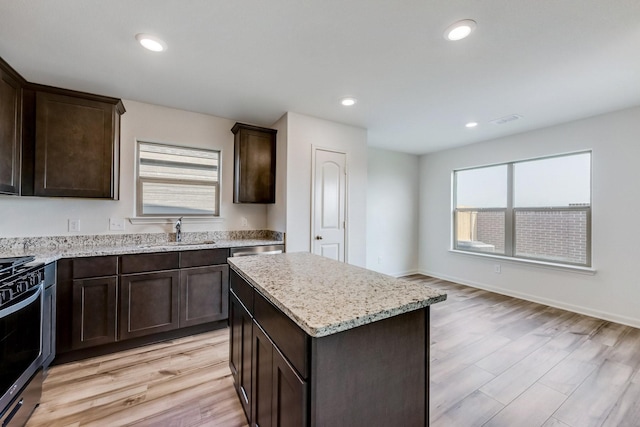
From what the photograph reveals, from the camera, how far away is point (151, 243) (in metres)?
3.04

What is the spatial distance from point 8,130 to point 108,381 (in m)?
2.12

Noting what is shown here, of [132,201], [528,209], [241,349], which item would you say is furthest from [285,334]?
[528,209]

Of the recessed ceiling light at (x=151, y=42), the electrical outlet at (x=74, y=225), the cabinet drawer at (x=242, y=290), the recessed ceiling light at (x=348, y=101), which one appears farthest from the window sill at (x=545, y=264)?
the electrical outlet at (x=74, y=225)

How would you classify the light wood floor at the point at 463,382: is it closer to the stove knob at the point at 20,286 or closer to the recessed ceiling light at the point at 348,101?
the stove knob at the point at 20,286

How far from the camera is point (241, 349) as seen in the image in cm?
171

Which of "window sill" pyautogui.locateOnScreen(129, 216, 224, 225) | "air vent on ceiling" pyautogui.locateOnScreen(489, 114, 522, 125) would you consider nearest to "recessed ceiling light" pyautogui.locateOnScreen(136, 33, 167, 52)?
"window sill" pyautogui.locateOnScreen(129, 216, 224, 225)

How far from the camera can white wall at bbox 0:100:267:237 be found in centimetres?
255

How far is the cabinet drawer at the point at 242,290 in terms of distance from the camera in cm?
151

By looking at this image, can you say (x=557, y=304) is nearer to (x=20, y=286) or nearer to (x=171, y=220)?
(x=171, y=220)

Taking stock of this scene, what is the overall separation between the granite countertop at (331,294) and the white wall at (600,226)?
3502 millimetres

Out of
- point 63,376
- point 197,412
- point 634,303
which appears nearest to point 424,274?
point 634,303

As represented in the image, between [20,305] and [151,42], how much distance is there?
6.22 ft

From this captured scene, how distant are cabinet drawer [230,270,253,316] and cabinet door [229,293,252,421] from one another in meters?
0.04

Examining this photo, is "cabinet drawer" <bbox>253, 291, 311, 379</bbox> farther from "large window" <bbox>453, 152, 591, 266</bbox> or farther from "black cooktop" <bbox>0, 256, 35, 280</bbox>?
"large window" <bbox>453, 152, 591, 266</bbox>
